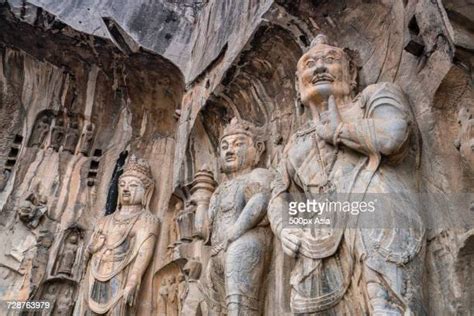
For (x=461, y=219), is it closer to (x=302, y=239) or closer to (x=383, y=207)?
(x=383, y=207)

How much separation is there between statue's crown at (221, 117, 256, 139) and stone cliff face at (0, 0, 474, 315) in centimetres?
14

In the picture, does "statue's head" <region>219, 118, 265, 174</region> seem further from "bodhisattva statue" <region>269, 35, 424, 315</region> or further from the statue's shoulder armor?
the statue's shoulder armor

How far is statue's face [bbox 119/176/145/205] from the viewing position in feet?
21.2

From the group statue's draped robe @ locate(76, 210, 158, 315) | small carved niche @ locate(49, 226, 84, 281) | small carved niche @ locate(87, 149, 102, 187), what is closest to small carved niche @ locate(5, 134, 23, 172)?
small carved niche @ locate(87, 149, 102, 187)

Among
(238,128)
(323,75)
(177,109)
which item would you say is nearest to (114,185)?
A: (177,109)

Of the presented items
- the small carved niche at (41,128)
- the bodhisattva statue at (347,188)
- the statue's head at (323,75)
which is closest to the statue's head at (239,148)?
the bodhisattva statue at (347,188)

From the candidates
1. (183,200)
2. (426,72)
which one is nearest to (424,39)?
(426,72)

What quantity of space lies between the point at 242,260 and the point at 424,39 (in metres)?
2.07

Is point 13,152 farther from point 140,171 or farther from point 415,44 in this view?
point 415,44

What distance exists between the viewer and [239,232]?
482 centimetres

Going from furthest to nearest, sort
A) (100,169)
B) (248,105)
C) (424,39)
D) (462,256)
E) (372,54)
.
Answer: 1. (100,169)
2. (248,105)
3. (372,54)
4. (424,39)
5. (462,256)

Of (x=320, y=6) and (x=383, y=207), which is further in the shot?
(x=320, y=6)

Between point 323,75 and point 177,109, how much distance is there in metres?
2.75

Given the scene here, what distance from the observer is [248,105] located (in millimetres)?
6055
